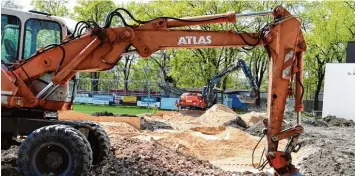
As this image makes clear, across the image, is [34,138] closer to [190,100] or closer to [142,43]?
[142,43]

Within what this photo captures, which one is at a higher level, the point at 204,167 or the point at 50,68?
the point at 50,68

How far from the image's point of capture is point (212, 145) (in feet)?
51.5

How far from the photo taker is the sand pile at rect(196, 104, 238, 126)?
25.0 metres

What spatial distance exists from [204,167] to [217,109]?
Result: 1832 cm

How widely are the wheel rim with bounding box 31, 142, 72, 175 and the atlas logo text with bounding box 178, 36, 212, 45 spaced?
2.65 metres

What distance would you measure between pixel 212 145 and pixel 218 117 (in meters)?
10.5

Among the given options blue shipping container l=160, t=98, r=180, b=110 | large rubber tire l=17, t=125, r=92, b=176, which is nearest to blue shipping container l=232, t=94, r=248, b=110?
blue shipping container l=160, t=98, r=180, b=110

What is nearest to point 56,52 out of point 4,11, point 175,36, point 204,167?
point 4,11

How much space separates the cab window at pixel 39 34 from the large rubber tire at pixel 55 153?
2.04 meters

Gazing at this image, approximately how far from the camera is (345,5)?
42.6 meters

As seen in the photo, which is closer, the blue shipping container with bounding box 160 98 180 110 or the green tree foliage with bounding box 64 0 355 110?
the blue shipping container with bounding box 160 98 180 110

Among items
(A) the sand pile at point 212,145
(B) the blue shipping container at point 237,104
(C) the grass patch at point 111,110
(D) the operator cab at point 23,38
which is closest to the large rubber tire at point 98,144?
(D) the operator cab at point 23,38

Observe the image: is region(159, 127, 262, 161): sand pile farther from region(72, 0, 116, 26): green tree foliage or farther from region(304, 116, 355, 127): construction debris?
region(72, 0, 116, 26): green tree foliage

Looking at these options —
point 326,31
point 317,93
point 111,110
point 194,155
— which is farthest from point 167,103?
point 194,155
